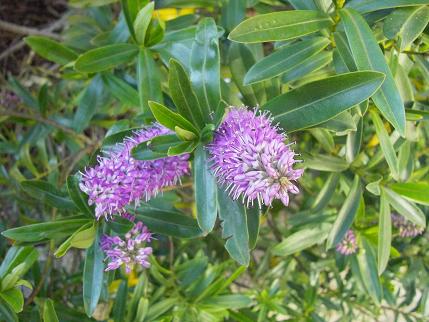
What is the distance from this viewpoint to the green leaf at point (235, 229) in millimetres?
1006

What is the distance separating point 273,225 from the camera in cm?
199

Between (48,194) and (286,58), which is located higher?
(286,58)

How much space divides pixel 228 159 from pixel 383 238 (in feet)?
1.87

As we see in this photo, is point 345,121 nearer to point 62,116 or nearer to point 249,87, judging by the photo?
point 249,87

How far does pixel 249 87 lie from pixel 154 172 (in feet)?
1.09

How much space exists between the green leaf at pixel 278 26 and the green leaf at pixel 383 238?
493mm

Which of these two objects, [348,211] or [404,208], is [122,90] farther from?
[404,208]

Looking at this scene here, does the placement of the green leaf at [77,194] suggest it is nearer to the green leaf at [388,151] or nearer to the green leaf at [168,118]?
the green leaf at [168,118]

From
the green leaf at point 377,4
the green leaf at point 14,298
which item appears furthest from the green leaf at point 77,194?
the green leaf at point 377,4

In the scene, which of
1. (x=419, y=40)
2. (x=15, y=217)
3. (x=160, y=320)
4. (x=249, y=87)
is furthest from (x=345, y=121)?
(x=15, y=217)

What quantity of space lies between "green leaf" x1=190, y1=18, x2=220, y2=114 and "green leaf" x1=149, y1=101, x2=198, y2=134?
2.5 inches

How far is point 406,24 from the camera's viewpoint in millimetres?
1020

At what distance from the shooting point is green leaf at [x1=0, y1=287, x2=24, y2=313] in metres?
1.13

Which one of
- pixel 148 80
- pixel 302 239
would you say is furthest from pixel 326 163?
pixel 148 80
